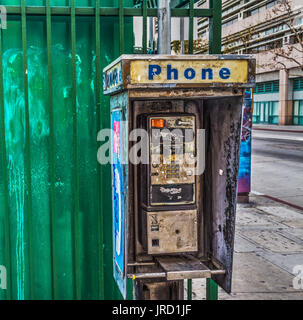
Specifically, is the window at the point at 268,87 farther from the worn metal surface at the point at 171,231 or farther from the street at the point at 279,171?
the worn metal surface at the point at 171,231

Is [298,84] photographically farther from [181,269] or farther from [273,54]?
[181,269]

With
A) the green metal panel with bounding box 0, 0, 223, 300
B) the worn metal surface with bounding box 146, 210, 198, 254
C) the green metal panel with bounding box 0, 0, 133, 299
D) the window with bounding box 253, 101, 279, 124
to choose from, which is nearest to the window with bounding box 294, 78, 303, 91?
the window with bounding box 253, 101, 279, 124

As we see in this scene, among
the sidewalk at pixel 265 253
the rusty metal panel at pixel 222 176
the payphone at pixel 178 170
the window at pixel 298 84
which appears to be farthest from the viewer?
the window at pixel 298 84

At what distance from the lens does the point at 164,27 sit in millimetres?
3129

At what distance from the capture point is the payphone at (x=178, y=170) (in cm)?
268

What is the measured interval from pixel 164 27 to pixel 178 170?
1038mm

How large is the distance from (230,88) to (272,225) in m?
5.39

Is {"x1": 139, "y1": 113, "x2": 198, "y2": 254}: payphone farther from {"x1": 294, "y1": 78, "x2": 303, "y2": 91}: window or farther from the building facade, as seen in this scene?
{"x1": 294, "y1": 78, "x2": 303, "y2": 91}: window

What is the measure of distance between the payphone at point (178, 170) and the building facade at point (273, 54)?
102 feet

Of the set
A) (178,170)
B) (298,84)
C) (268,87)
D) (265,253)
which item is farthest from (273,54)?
(178,170)

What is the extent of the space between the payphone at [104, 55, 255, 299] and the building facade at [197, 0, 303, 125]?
3114 centimetres

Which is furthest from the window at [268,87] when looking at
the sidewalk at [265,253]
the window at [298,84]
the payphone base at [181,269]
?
the payphone base at [181,269]
